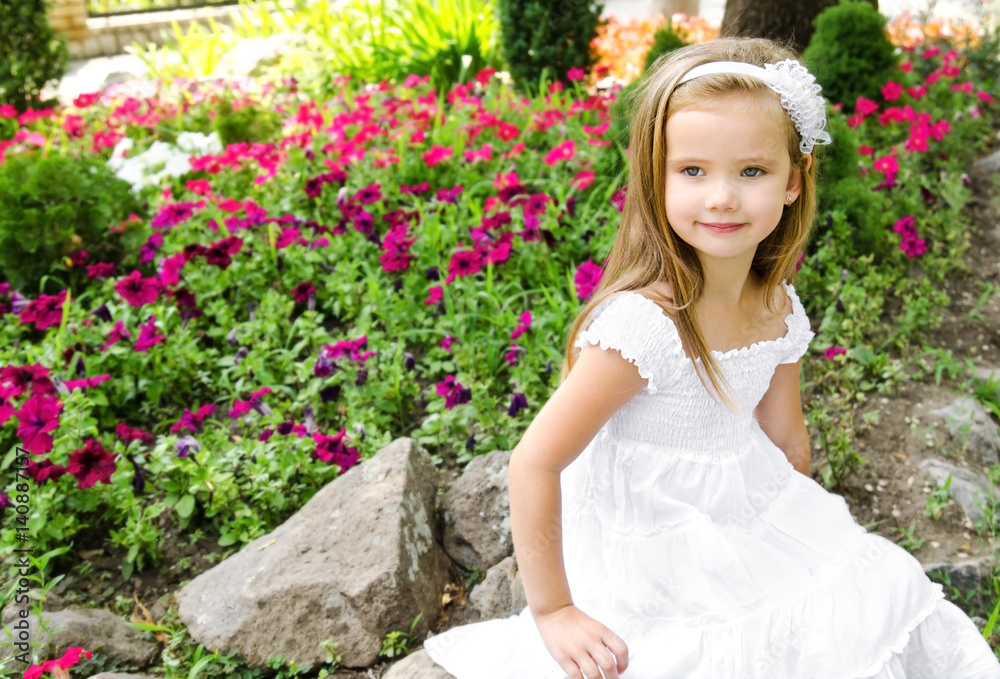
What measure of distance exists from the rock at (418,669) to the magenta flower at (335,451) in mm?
718

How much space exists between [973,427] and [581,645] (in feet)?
6.14

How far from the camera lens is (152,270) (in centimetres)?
355

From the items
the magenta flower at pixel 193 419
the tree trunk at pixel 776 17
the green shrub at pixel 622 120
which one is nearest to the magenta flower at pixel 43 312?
the magenta flower at pixel 193 419

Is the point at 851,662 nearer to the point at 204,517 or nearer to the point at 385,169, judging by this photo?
the point at 204,517

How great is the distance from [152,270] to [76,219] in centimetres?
37

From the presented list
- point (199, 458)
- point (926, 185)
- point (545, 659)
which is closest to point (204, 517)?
point (199, 458)

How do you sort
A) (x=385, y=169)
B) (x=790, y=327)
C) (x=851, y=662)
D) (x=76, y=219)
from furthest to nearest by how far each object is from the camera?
(x=385, y=169) < (x=76, y=219) < (x=790, y=327) < (x=851, y=662)

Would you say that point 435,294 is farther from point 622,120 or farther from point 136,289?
point 622,120

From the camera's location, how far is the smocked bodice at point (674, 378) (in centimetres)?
146

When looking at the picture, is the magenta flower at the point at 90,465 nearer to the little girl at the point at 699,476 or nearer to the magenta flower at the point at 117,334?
the magenta flower at the point at 117,334

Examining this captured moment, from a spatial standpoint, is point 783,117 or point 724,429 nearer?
point 783,117

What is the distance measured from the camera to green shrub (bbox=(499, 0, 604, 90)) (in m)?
5.25

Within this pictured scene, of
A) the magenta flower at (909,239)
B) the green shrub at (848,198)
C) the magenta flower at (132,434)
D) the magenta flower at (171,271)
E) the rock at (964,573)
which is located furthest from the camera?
the green shrub at (848,198)

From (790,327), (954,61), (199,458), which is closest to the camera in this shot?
(790,327)
